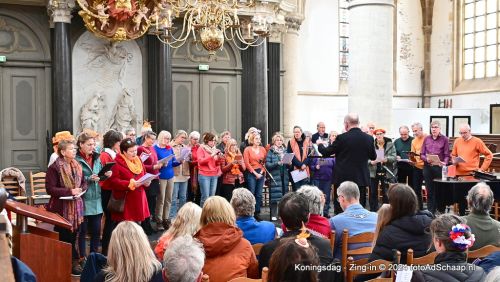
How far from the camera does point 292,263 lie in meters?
2.31

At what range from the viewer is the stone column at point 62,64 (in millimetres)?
10984

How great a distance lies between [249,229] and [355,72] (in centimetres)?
700

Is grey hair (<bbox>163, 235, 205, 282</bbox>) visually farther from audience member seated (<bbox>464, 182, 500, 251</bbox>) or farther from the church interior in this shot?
the church interior

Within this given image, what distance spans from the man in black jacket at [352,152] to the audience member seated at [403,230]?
10.7 ft

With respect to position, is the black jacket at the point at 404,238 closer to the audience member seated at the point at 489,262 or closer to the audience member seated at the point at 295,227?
the audience member seated at the point at 295,227

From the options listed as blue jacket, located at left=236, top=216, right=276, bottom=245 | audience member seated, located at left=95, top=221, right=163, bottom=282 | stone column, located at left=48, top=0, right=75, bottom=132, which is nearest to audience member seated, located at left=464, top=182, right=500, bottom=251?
blue jacket, located at left=236, top=216, right=276, bottom=245

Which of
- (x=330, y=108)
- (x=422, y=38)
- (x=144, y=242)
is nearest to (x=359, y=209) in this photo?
(x=144, y=242)

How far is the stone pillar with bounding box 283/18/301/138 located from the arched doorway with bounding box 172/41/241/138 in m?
2.18

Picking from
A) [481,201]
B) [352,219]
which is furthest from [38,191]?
[481,201]

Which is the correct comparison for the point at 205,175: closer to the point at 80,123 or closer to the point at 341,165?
the point at 341,165

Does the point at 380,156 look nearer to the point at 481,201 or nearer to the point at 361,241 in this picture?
the point at 481,201

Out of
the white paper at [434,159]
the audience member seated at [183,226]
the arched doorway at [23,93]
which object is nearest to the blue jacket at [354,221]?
the audience member seated at [183,226]

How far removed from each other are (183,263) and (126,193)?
3.84 m

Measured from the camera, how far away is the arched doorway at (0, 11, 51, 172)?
37.8 ft
